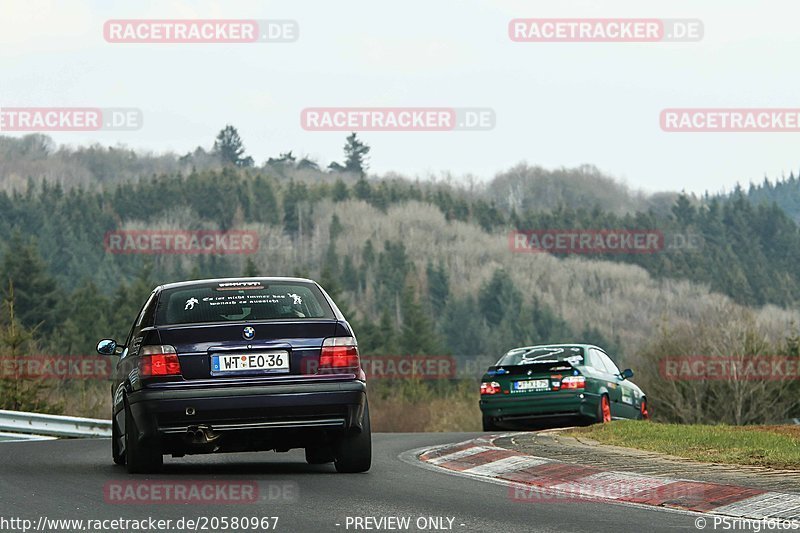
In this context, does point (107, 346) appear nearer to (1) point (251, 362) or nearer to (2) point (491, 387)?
(1) point (251, 362)

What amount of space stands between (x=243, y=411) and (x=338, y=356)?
0.89m

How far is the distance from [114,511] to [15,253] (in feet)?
356

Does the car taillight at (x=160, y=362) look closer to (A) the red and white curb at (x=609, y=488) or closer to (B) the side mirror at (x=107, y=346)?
(B) the side mirror at (x=107, y=346)

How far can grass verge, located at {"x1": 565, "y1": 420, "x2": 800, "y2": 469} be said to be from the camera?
10.9 metres

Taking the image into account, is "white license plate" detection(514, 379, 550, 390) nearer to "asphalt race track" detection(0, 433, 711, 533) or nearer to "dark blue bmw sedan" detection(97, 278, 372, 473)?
"asphalt race track" detection(0, 433, 711, 533)

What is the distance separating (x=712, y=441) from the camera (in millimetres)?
12914

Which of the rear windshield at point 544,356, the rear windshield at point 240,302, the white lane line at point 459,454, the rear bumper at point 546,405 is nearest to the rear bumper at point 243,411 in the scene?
the rear windshield at point 240,302

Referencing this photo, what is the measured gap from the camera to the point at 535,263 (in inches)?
7574

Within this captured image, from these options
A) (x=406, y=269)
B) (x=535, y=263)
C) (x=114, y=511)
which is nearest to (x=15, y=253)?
(x=406, y=269)

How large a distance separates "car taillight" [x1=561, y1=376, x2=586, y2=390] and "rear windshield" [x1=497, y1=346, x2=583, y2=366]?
0.39 meters

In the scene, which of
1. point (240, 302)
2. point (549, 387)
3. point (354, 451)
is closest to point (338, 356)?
point (354, 451)

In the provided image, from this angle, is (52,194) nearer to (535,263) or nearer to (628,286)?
(535,263)

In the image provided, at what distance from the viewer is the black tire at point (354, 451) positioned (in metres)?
10.9

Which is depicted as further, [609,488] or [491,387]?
A: [491,387]
